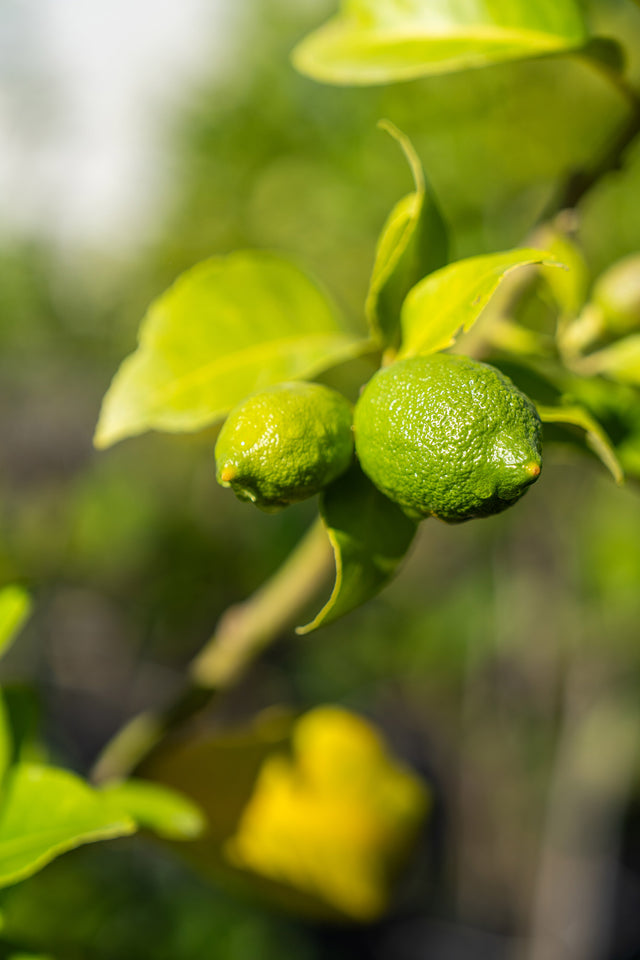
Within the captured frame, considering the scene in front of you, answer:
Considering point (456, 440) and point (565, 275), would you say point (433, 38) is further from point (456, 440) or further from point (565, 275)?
point (456, 440)

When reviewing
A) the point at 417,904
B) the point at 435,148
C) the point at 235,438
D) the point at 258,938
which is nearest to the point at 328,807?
the point at 235,438

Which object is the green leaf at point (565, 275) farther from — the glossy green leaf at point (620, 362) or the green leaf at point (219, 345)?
the green leaf at point (219, 345)

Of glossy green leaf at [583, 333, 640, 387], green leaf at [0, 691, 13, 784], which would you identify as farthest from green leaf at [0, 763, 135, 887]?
glossy green leaf at [583, 333, 640, 387]

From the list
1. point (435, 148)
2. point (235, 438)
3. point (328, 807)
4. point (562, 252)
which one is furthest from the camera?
point (435, 148)

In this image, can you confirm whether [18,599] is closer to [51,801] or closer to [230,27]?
[51,801]

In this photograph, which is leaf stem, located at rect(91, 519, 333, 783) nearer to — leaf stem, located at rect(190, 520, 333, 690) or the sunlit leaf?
leaf stem, located at rect(190, 520, 333, 690)

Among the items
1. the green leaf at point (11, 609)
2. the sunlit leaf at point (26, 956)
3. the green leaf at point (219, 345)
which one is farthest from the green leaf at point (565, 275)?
the sunlit leaf at point (26, 956)

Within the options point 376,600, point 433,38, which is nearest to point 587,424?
point 433,38
